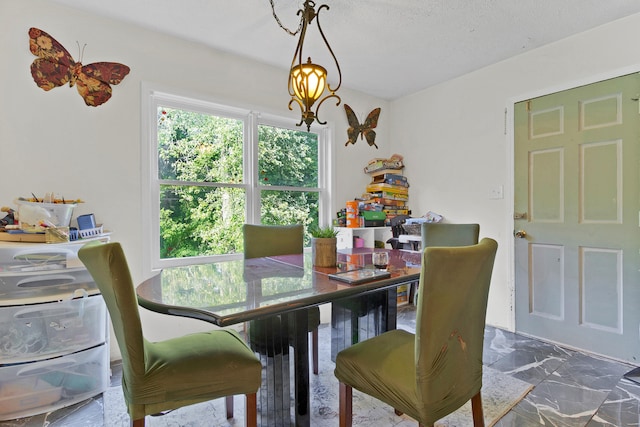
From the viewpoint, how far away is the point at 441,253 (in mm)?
1091

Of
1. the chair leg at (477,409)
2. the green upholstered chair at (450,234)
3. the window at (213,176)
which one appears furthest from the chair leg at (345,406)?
the window at (213,176)

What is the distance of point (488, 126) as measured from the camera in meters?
3.18

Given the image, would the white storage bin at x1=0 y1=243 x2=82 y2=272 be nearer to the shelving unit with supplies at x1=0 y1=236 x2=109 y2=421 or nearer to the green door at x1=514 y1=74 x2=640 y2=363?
the shelving unit with supplies at x1=0 y1=236 x2=109 y2=421

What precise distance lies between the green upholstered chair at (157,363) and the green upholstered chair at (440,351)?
48cm

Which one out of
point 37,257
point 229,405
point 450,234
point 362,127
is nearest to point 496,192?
point 450,234

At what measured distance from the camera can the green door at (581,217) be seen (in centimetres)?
237

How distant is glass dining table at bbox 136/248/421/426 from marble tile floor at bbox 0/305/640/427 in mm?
942

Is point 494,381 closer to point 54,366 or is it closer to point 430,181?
point 430,181

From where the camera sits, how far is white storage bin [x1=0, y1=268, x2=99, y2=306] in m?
1.77

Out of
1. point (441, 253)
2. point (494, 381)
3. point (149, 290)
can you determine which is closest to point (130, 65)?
point (149, 290)

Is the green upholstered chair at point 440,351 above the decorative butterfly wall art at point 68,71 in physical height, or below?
below

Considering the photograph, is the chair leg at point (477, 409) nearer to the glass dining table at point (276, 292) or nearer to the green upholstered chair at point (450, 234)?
the glass dining table at point (276, 292)

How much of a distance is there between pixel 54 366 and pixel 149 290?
1.09 metres

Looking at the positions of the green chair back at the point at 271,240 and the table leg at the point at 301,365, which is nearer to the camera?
the table leg at the point at 301,365
